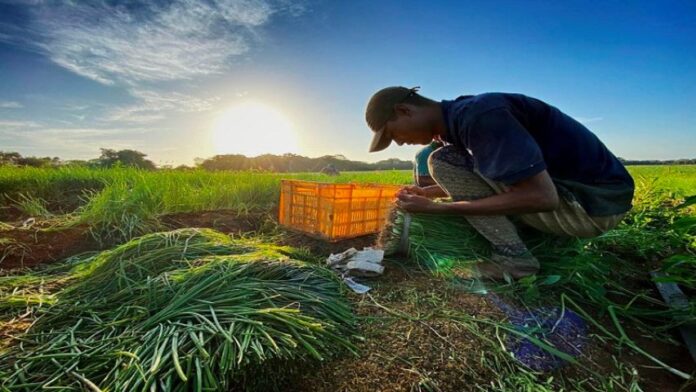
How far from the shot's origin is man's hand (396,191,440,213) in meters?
1.73

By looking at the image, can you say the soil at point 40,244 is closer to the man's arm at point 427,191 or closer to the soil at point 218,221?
the soil at point 218,221

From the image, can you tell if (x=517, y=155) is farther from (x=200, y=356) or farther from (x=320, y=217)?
(x=320, y=217)

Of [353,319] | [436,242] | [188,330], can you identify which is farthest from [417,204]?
[188,330]

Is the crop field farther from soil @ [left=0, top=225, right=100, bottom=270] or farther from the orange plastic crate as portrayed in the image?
the orange plastic crate

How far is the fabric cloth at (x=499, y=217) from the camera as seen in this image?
1.77 metres

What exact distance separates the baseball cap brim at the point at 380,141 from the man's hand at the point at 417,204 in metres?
0.29

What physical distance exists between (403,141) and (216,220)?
2.32 m

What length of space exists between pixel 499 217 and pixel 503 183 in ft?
0.88

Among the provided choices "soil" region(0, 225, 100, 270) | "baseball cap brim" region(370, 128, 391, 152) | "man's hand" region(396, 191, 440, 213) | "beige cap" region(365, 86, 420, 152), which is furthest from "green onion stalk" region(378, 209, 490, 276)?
"soil" region(0, 225, 100, 270)

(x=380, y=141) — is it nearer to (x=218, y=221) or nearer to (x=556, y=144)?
(x=556, y=144)

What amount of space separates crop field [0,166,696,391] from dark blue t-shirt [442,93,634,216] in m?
0.29

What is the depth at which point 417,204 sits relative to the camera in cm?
175

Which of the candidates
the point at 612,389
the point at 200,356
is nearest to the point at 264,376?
the point at 200,356

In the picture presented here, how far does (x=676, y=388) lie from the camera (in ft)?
4.09
